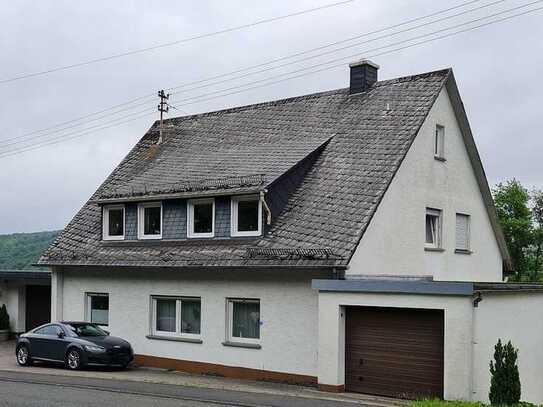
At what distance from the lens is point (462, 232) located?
26.4 meters

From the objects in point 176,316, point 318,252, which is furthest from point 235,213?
point 318,252

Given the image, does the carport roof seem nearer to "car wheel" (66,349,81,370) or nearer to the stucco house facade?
the stucco house facade

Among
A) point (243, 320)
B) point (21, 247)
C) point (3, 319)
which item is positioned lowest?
point (3, 319)

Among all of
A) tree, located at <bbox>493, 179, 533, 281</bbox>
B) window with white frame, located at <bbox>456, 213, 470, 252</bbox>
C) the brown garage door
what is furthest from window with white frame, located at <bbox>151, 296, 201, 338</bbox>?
tree, located at <bbox>493, 179, 533, 281</bbox>

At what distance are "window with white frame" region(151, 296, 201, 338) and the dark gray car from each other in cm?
135

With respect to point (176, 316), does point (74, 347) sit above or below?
below

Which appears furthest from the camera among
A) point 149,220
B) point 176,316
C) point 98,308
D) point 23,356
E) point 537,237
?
point 537,237

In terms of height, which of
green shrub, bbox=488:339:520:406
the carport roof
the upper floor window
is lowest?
green shrub, bbox=488:339:520:406

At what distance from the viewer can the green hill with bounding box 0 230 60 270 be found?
4075 cm

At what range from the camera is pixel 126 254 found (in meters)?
24.3

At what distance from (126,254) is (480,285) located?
452 inches

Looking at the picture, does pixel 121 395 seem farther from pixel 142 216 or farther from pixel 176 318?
pixel 142 216

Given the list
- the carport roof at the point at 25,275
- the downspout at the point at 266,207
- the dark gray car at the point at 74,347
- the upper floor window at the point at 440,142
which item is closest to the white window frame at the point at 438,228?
the upper floor window at the point at 440,142

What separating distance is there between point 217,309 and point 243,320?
0.83m
